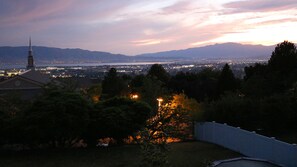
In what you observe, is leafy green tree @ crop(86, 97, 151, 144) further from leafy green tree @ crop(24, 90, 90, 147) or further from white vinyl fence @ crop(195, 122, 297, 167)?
white vinyl fence @ crop(195, 122, 297, 167)

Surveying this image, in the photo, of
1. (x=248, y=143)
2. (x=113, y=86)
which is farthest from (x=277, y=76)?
(x=248, y=143)

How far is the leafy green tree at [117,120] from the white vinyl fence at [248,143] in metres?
4.10

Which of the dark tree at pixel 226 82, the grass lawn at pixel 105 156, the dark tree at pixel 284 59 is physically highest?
the dark tree at pixel 284 59

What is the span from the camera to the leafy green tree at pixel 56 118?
787 inches

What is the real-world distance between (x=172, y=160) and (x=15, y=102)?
10984mm

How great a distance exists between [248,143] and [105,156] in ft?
22.3

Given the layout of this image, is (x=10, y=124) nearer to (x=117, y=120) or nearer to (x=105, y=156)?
(x=105, y=156)

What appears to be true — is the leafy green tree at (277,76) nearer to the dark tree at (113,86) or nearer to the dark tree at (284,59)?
the dark tree at (284,59)

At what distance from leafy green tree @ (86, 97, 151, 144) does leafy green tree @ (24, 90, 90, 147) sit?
1.01m

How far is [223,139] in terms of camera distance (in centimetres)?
2281

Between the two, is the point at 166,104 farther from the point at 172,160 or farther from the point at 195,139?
the point at 172,160

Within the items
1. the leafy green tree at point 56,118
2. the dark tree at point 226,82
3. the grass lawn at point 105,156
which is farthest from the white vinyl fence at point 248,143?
the dark tree at point 226,82

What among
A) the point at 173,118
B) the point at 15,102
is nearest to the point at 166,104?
the point at 173,118

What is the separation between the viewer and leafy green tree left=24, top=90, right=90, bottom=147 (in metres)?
20.0
